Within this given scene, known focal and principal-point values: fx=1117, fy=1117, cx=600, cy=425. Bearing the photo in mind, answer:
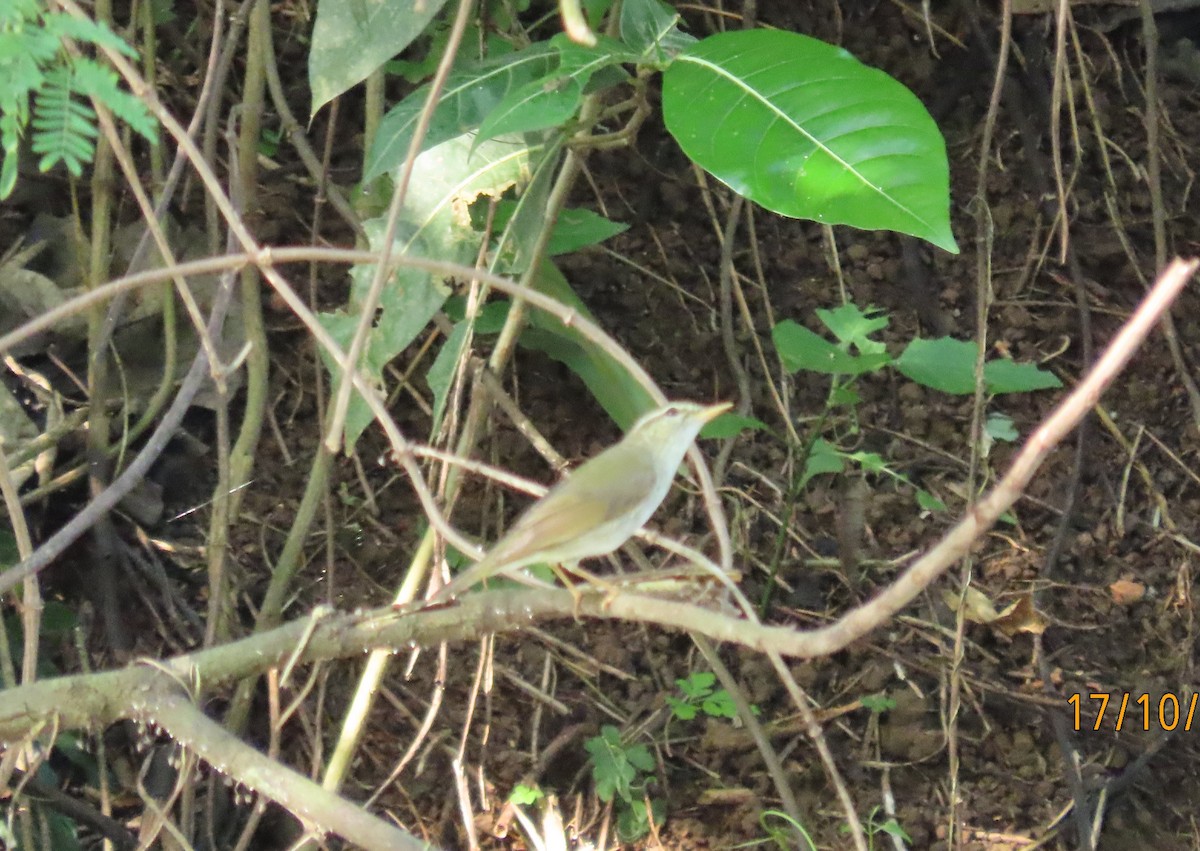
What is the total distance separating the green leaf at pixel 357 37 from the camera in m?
2.76

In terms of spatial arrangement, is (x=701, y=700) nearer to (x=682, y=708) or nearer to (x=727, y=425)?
(x=682, y=708)

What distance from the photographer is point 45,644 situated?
3.41 meters

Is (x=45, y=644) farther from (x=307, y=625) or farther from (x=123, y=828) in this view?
(x=307, y=625)

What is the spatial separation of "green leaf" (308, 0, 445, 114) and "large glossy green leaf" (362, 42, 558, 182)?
5.5 inches

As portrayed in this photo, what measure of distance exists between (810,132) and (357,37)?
1.19 metres

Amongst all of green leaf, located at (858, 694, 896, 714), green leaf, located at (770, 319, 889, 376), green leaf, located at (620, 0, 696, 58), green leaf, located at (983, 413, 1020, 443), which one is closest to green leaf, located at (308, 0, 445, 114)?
green leaf, located at (620, 0, 696, 58)

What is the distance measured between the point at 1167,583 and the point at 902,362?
1.89m

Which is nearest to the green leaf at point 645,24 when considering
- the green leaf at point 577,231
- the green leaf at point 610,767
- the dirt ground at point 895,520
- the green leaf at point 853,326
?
the green leaf at point 577,231

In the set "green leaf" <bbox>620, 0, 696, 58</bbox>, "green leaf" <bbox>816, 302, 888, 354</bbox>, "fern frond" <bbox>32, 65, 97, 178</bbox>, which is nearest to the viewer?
"fern frond" <bbox>32, 65, 97, 178</bbox>

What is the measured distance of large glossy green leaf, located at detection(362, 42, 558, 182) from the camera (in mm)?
2781

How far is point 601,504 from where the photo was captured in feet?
7.38

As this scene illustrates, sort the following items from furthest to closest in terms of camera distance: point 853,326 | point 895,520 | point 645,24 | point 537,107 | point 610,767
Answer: point 895,520, point 610,767, point 853,326, point 645,24, point 537,107

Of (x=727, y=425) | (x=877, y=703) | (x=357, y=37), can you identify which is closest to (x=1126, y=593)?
(x=877, y=703)

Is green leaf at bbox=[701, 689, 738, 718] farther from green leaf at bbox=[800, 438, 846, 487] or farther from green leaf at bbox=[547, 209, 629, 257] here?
green leaf at bbox=[547, 209, 629, 257]
